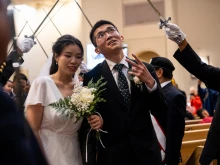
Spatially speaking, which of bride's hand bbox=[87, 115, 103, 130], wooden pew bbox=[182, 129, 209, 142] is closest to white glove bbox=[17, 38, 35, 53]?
bride's hand bbox=[87, 115, 103, 130]

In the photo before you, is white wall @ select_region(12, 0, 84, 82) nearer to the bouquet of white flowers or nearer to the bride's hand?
the bouquet of white flowers

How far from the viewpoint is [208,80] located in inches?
94.4

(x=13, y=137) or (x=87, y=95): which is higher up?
(x=13, y=137)

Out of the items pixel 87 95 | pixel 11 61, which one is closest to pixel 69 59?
pixel 87 95

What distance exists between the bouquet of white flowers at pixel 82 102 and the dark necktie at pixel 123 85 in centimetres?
12

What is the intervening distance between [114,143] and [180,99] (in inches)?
33.6

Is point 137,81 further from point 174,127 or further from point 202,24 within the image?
point 202,24

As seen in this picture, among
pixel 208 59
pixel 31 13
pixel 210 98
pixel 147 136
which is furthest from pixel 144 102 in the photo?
pixel 208 59

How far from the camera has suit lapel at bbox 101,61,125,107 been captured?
2439mm

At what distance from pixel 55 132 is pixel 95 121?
39 cm

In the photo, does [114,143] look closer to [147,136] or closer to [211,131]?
[147,136]

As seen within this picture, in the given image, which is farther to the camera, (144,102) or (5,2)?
(144,102)

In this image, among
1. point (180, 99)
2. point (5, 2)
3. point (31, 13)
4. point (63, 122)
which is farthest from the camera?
point (31, 13)

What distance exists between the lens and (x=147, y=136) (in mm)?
2418
